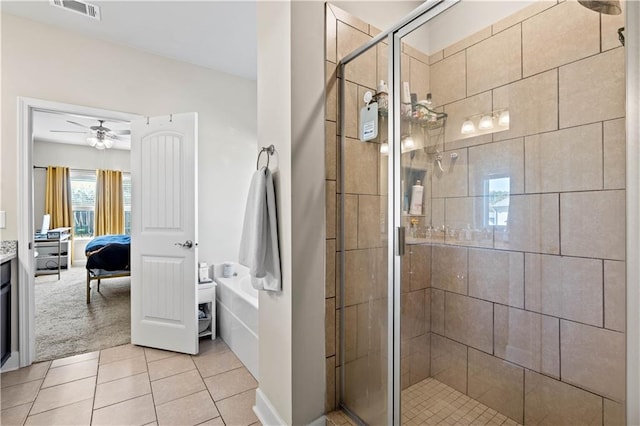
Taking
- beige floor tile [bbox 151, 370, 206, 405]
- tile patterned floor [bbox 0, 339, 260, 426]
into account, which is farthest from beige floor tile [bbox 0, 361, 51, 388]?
beige floor tile [bbox 151, 370, 206, 405]

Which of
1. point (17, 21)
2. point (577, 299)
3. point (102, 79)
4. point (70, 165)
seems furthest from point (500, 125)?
point (70, 165)

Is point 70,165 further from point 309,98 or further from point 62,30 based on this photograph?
point 309,98

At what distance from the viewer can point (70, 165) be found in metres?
6.70

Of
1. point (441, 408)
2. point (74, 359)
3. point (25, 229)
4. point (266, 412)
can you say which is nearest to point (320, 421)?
point (266, 412)

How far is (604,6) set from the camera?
4.11ft

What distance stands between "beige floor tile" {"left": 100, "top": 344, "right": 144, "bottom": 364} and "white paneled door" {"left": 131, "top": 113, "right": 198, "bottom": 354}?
0.06 meters

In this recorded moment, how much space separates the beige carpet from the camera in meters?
2.73

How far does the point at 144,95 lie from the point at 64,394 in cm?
251

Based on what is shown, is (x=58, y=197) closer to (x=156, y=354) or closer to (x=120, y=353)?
(x=120, y=353)

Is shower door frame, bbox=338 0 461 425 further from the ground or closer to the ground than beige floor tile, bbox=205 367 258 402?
further from the ground

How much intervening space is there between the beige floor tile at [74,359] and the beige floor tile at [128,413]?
2.82 feet

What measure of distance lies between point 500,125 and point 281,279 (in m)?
1.45

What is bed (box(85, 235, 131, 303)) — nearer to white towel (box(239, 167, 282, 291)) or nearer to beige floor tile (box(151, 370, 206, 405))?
beige floor tile (box(151, 370, 206, 405))

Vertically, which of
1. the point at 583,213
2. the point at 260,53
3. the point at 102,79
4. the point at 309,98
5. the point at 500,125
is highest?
the point at 102,79
